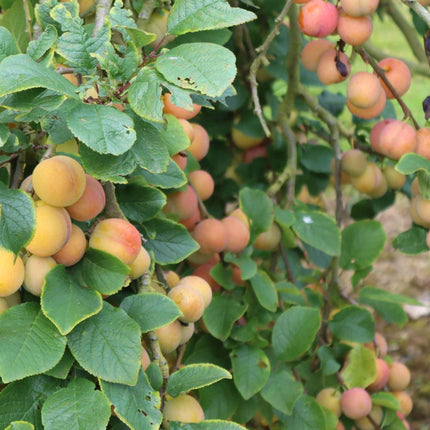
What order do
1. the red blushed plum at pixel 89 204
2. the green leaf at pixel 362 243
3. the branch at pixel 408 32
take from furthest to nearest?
the branch at pixel 408 32, the green leaf at pixel 362 243, the red blushed plum at pixel 89 204

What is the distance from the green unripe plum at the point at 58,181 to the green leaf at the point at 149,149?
0.18 feet

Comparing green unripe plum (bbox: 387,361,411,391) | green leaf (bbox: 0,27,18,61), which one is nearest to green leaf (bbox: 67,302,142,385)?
green leaf (bbox: 0,27,18,61)

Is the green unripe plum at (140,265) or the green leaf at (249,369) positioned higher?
the green unripe plum at (140,265)

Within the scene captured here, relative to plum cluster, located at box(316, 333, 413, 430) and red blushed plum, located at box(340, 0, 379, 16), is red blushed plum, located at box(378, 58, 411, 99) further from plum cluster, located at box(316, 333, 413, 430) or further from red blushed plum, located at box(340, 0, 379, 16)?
plum cluster, located at box(316, 333, 413, 430)

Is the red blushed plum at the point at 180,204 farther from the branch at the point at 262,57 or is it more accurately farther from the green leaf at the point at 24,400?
the green leaf at the point at 24,400

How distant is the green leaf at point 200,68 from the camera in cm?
51

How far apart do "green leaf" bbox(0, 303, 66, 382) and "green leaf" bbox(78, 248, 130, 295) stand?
0.16 feet

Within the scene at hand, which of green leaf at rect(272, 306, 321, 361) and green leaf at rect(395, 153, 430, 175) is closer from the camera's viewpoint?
green leaf at rect(395, 153, 430, 175)

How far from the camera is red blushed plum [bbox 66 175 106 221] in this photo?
0.58m

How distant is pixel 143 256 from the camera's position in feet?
2.06

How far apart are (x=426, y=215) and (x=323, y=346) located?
26 centimetres

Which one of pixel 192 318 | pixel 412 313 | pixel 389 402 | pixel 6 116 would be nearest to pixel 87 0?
pixel 6 116

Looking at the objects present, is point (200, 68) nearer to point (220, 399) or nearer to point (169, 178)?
point (169, 178)

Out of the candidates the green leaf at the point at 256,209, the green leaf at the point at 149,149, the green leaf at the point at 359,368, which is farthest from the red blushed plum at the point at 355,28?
the green leaf at the point at 359,368
